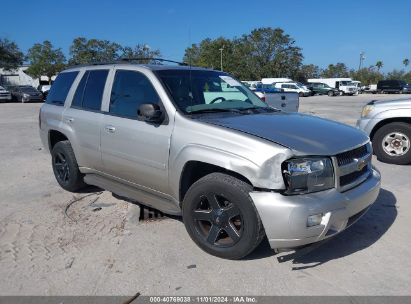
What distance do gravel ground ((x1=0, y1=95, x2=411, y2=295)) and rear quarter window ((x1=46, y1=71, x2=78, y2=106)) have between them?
1.52 metres

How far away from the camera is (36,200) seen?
5570mm

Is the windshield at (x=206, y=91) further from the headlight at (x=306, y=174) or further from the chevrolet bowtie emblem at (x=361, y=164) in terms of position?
the chevrolet bowtie emblem at (x=361, y=164)

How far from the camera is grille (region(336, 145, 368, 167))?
352cm

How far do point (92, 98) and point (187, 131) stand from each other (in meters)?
1.84

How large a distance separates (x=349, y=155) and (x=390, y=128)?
437 cm

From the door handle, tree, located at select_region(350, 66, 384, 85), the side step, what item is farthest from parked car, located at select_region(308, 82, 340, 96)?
the door handle

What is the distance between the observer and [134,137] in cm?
430

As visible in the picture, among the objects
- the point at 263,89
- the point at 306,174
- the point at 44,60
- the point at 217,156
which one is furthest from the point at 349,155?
the point at 44,60

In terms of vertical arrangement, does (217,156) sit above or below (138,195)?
above

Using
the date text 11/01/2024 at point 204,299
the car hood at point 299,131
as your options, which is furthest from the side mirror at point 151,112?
the date text 11/01/2024 at point 204,299

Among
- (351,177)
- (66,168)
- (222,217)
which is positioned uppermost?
(351,177)

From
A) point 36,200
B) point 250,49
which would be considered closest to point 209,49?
point 250,49

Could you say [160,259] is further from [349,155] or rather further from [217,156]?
[349,155]

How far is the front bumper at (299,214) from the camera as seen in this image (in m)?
3.20
